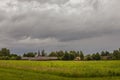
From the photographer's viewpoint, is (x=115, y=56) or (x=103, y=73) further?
(x=115, y=56)

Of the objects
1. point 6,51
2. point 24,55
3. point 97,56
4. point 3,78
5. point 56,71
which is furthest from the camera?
point 24,55

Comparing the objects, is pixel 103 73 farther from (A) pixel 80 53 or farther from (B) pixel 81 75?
(A) pixel 80 53

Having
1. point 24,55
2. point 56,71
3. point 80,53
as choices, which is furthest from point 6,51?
point 56,71

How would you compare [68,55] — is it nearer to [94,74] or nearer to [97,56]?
[97,56]

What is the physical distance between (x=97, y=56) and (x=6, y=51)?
227ft

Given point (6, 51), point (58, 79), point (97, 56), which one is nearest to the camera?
point (58, 79)

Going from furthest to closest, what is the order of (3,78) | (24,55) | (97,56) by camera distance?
(24,55) < (97,56) < (3,78)

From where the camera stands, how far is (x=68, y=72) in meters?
37.7

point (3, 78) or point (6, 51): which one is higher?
point (6, 51)

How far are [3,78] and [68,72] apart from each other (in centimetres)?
1157

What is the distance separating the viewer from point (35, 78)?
29.9 meters

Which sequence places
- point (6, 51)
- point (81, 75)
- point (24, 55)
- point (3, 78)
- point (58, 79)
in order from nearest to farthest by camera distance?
1. point (3, 78)
2. point (58, 79)
3. point (81, 75)
4. point (6, 51)
5. point (24, 55)

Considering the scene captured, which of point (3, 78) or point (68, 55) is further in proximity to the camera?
point (68, 55)

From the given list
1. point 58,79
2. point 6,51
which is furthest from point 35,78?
point 6,51
